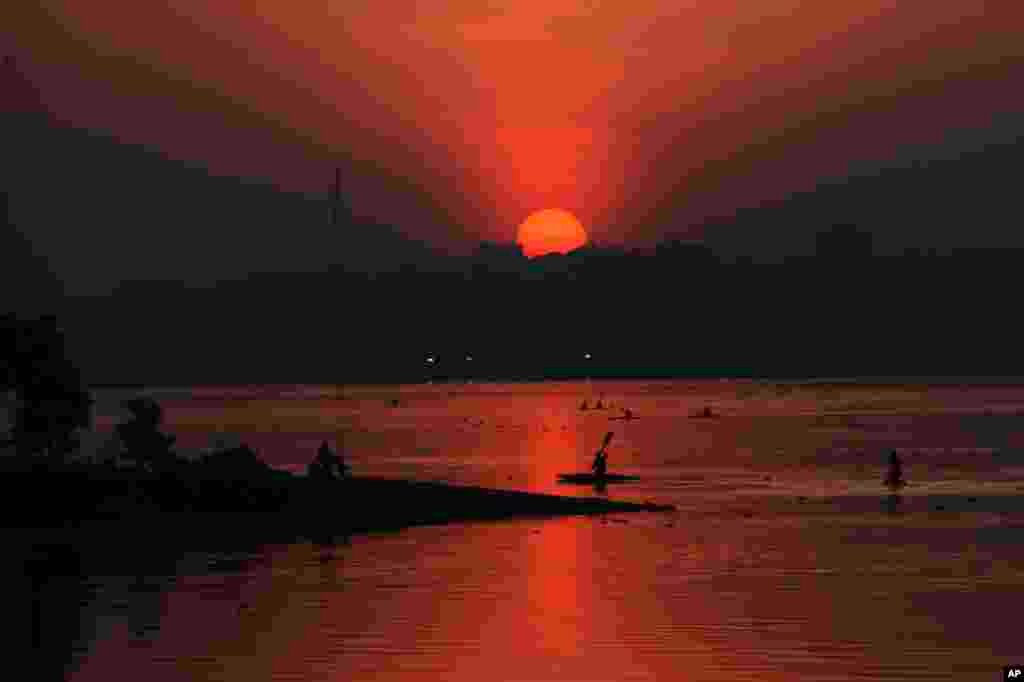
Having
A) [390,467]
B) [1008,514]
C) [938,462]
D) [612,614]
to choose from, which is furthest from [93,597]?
[938,462]

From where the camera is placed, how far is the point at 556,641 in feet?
123

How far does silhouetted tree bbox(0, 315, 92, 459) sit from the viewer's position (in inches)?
2635

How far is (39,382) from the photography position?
220 ft

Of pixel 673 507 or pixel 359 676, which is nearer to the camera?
pixel 359 676

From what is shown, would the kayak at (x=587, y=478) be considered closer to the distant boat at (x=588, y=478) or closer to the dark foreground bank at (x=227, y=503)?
the distant boat at (x=588, y=478)

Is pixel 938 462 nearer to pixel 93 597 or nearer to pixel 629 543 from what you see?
pixel 629 543

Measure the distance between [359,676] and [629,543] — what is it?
2682 centimetres

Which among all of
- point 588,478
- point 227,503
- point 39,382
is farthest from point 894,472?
point 39,382

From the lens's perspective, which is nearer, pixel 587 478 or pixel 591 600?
pixel 591 600

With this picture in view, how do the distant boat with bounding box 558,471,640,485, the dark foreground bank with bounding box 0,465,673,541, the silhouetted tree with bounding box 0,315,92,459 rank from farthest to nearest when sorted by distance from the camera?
the distant boat with bounding box 558,471,640,485, the silhouetted tree with bounding box 0,315,92,459, the dark foreground bank with bounding box 0,465,673,541

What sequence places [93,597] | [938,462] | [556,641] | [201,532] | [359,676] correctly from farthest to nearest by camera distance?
[938,462] < [201,532] < [93,597] < [556,641] < [359,676]

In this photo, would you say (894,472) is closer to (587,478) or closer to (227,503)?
(587,478)

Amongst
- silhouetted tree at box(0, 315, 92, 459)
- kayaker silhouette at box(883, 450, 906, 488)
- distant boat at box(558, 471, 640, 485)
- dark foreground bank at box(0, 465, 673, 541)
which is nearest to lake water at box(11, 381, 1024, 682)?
dark foreground bank at box(0, 465, 673, 541)

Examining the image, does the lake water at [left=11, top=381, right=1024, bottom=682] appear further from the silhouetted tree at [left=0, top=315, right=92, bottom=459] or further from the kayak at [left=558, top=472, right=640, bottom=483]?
the silhouetted tree at [left=0, top=315, right=92, bottom=459]
